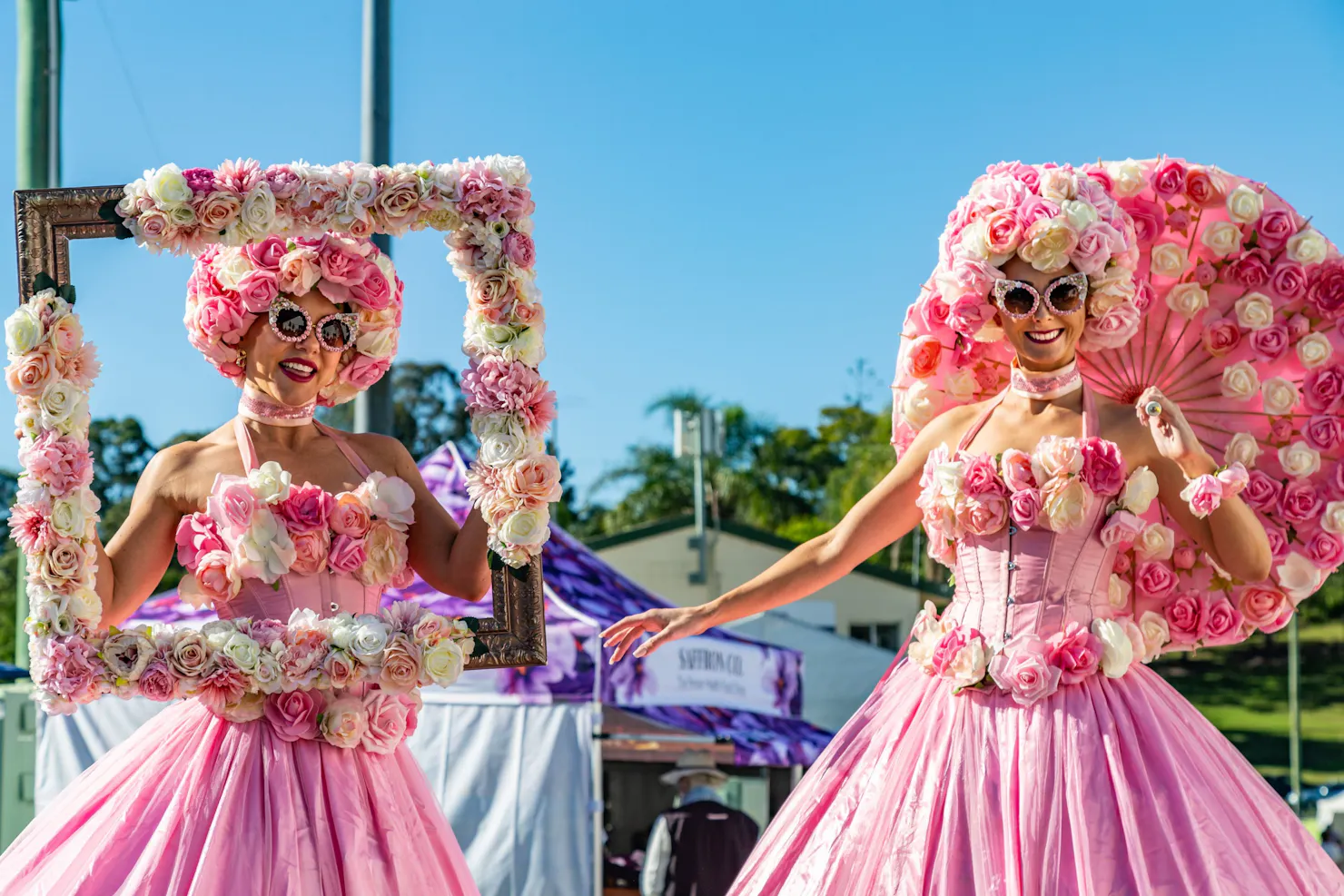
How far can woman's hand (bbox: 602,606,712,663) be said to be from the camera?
407 cm

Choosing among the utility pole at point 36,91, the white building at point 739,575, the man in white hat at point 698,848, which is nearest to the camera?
the utility pole at point 36,91

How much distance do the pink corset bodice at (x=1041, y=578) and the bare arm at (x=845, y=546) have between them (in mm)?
292

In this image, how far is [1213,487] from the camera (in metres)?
3.72

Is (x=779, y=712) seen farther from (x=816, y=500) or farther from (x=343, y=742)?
(x=816, y=500)

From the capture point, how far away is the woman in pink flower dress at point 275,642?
353 cm

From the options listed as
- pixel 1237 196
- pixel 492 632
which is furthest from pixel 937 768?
pixel 1237 196

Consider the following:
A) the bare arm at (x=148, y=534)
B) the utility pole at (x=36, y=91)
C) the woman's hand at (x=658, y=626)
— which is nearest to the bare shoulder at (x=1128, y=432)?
the woman's hand at (x=658, y=626)

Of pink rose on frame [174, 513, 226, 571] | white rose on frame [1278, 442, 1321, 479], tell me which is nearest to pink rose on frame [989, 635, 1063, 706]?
white rose on frame [1278, 442, 1321, 479]

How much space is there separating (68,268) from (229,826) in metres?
1.41

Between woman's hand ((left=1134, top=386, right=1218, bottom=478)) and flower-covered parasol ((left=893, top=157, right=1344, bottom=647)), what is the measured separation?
36 cm

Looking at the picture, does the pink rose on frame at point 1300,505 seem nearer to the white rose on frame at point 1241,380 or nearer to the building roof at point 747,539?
the white rose on frame at point 1241,380

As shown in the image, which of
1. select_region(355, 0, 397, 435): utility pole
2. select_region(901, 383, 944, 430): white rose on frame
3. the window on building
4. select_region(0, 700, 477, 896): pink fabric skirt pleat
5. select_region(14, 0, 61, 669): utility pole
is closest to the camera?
select_region(0, 700, 477, 896): pink fabric skirt pleat

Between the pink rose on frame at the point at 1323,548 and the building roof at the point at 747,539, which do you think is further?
the building roof at the point at 747,539

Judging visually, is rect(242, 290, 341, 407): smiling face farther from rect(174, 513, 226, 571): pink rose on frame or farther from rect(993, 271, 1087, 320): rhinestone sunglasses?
rect(993, 271, 1087, 320): rhinestone sunglasses
